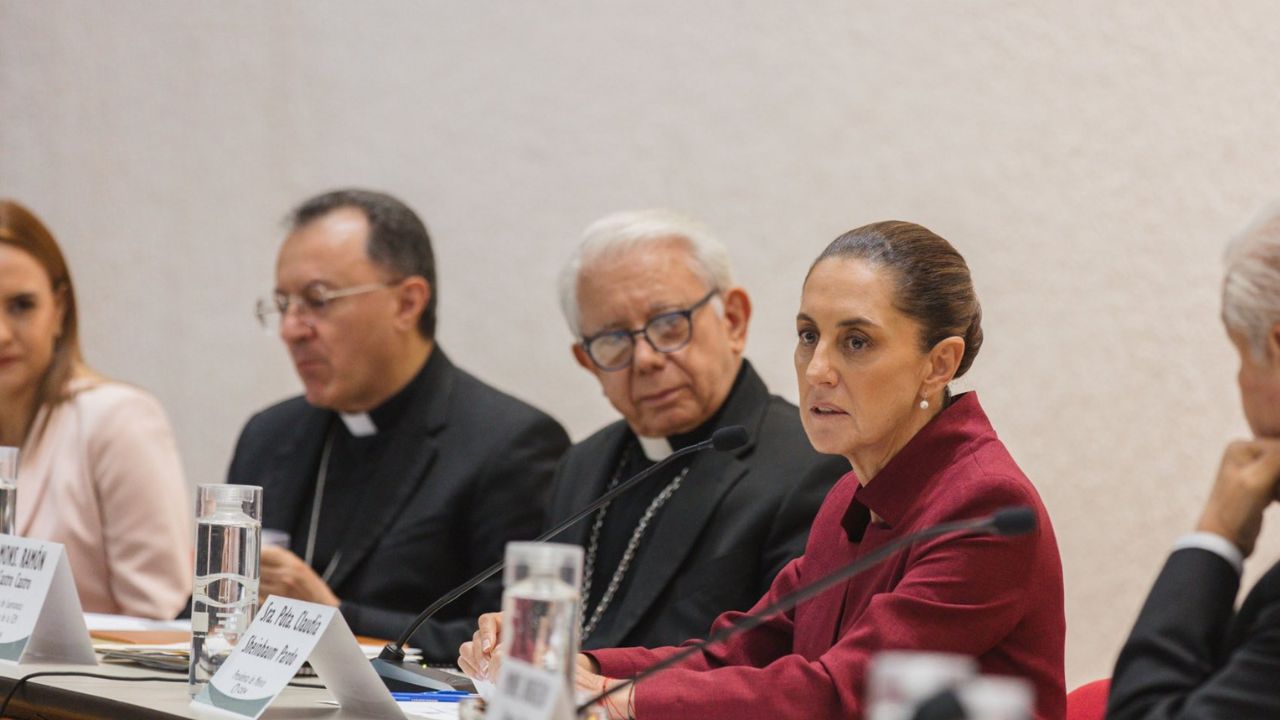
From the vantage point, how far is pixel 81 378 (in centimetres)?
442

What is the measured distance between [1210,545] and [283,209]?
4.51m

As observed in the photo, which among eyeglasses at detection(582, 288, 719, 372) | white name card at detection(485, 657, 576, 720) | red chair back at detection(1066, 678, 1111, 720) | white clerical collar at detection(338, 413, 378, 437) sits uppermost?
eyeglasses at detection(582, 288, 719, 372)

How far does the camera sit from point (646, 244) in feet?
11.7

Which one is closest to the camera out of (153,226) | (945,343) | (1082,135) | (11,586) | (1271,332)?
(1271,332)

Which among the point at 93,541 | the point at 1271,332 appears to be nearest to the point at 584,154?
the point at 93,541

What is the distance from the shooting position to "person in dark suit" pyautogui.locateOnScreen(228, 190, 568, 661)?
4039mm

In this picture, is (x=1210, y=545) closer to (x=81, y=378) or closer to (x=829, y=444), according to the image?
(x=829, y=444)

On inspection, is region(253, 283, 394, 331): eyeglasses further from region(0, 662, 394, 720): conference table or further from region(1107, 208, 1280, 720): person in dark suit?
region(1107, 208, 1280, 720): person in dark suit

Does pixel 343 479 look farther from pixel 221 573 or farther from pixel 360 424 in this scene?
pixel 221 573

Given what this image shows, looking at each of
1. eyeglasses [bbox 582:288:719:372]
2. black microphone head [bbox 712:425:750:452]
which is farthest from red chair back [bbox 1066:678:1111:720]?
eyeglasses [bbox 582:288:719:372]

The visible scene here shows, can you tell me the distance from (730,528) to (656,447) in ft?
1.45

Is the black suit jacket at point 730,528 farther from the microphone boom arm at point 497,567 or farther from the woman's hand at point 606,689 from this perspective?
the woman's hand at point 606,689

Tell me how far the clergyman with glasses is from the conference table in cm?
90

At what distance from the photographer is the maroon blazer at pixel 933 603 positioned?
2.18 metres
